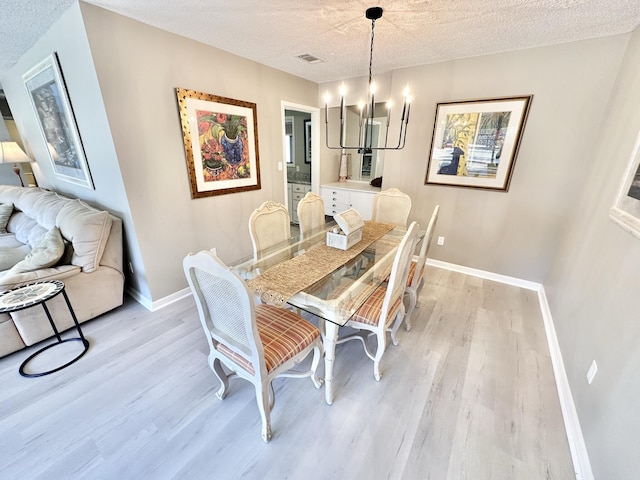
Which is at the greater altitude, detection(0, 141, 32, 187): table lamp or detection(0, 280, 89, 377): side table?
detection(0, 141, 32, 187): table lamp

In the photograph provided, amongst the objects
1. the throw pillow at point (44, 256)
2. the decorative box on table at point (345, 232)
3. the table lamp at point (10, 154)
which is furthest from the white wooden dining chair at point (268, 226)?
the table lamp at point (10, 154)

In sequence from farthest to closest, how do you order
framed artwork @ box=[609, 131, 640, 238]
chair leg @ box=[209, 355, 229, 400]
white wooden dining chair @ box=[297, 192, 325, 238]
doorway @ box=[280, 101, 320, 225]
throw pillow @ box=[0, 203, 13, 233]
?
doorway @ box=[280, 101, 320, 225] → throw pillow @ box=[0, 203, 13, 233] → white wooden dining chair @ box=[297, 192, 325, 238] → chair leg @ box=[209, 355, 229, 400] → framed artwork @ box=[609, 131, 640, 238]

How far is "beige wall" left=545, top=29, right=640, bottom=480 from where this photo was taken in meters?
1.04

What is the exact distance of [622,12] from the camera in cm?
168

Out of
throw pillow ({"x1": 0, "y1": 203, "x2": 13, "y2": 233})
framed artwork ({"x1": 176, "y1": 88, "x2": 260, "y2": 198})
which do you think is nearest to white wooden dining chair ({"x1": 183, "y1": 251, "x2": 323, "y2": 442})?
framed artwork ({"x1": 176, "y1": 88, "x2": 260, "y2": 198})

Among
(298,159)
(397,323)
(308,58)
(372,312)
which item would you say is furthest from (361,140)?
(372,312)

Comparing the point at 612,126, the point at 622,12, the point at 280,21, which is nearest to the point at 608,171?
the point at 612,126

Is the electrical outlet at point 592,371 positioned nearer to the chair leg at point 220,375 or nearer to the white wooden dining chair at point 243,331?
the white wooden dining chair at point 243,331

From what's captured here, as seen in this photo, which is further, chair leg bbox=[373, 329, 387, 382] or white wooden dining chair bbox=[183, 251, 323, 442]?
chair leg bbox=[373, 329, 387, 382]

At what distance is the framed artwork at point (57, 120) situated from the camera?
6.97 ft

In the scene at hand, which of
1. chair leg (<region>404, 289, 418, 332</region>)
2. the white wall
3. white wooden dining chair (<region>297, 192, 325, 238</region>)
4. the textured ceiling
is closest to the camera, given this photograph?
the textured ceiling

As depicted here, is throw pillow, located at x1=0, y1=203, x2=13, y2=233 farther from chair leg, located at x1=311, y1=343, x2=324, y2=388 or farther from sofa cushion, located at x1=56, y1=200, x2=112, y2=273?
chair leg, located at x1=311, y1=343, x2=324, y2=388

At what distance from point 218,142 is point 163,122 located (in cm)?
52

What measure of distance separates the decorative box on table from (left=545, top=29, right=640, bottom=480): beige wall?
4.90ft
